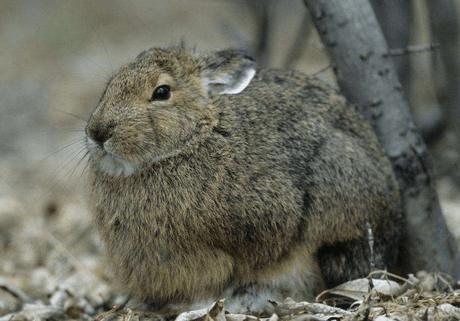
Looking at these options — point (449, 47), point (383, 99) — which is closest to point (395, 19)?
point (449, 47)

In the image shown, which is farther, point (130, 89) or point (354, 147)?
point (354, 147)

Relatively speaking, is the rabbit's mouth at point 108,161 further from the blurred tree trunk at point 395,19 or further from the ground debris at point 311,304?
the blurred tree trunk at point 395,19

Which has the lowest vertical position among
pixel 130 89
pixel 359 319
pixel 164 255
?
pixel 359 319

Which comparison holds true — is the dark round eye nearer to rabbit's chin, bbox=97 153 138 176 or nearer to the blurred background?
rabbit's chin, bbox=97 153 138 176

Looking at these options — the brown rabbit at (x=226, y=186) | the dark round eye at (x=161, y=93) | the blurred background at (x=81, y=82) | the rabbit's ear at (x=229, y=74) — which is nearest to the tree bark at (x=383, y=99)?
the blurred background at (x=81, y=82)

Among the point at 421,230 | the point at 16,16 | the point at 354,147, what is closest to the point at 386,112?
the point at 354,147

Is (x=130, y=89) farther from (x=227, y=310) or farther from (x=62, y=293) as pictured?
(x=62, y=293)
